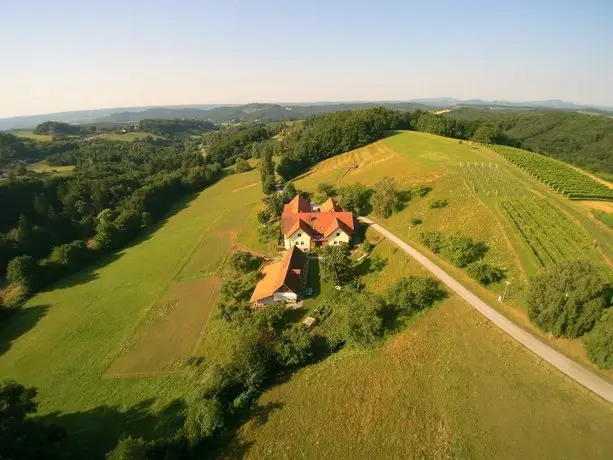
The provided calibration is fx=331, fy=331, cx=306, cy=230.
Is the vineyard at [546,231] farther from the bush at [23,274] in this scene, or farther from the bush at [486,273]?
the bush at [23,274]

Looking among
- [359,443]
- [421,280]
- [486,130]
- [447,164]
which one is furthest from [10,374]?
[486,130]

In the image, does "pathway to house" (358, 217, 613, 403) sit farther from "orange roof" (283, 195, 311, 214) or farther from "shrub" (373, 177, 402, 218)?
"orange roof" (283, 195, 311, 214)

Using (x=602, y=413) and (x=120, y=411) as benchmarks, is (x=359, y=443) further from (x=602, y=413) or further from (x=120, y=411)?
(x=120, y=411)

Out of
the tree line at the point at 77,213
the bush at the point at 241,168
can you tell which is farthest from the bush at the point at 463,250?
the bush at the point at 241,168

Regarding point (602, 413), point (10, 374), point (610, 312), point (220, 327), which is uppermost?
point (610, 312)

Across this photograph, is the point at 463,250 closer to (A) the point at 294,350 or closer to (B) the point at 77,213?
(A) the point at 294,350
